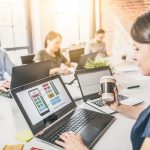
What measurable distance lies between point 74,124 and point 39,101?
23 centimetres

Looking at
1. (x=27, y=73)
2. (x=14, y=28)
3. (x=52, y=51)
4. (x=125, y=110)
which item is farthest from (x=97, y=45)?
(x=125, y=110)

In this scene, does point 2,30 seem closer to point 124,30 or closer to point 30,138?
point 124,30

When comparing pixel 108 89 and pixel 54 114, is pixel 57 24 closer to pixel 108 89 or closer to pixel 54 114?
pixel 54 114

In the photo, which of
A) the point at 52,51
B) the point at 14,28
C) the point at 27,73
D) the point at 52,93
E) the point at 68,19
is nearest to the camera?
the point at 52,93

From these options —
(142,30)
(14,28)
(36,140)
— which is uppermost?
(14,28)

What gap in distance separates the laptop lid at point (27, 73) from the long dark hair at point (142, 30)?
3.05 ft

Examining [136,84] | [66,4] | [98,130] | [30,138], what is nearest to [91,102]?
[98,130]

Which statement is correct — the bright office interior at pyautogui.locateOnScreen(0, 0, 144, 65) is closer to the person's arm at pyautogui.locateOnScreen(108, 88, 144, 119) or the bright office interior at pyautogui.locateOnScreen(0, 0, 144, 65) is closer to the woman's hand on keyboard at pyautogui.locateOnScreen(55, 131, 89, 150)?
the person's arm at pyautogui.locateOnScreen(108, 88, 144, 119)

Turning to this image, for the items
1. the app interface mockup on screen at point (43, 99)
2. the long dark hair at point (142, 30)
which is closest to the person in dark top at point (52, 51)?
the app interface mockup on screen at point (43, 99)

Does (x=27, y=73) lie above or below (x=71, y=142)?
above

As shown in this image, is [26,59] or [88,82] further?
[26,59]

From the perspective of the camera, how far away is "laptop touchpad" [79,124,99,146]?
1144 millimetres

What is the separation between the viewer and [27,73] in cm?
173

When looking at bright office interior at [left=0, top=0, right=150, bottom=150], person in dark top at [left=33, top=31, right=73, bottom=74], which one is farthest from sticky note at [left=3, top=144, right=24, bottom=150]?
person in dark top at [left=33, top=31, right=73, bottom=74]
